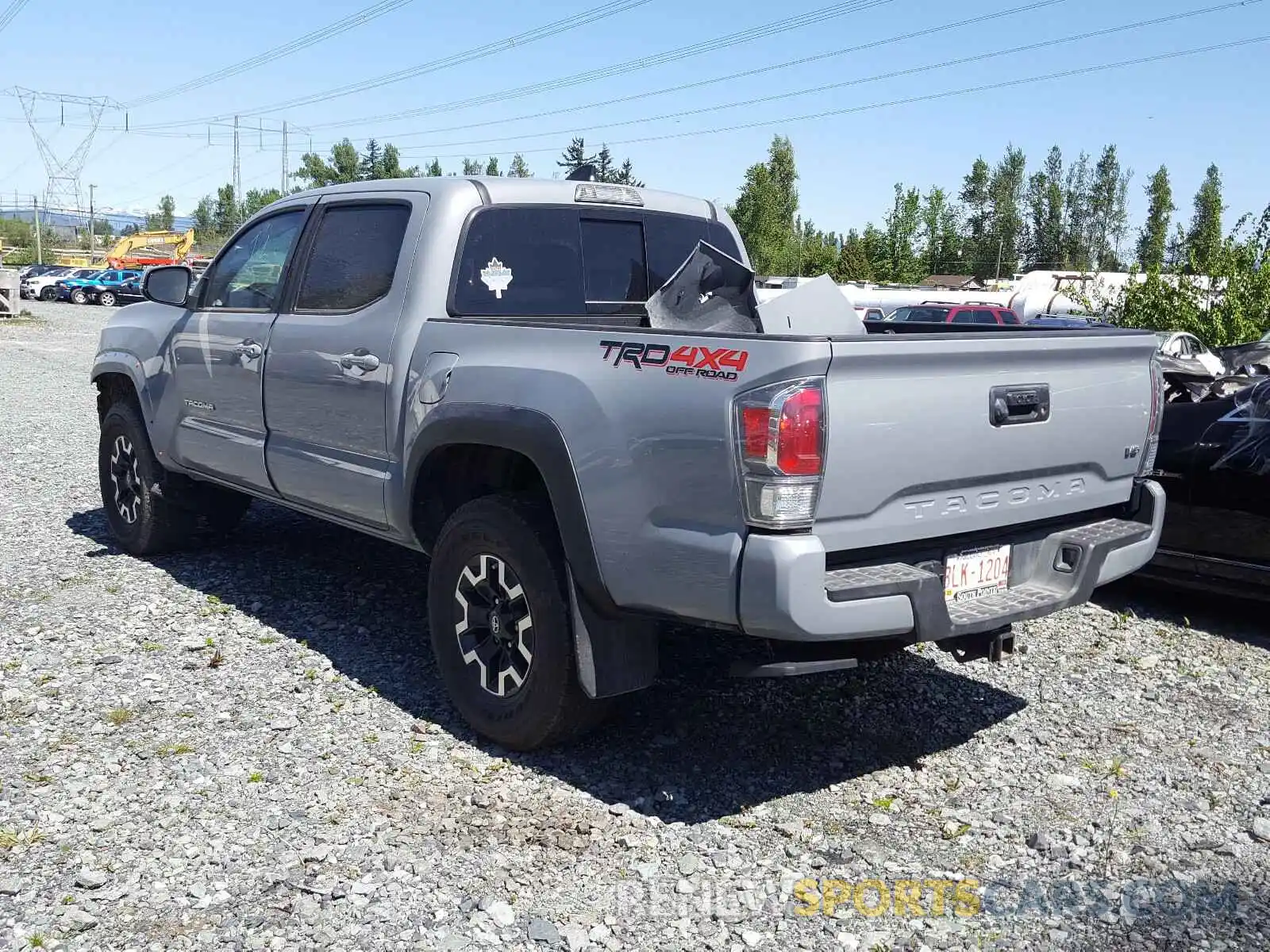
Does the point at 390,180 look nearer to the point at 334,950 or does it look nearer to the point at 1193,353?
the point at 334,950

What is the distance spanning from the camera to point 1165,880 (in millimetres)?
3590

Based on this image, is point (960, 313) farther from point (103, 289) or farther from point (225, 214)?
point (225, 214)

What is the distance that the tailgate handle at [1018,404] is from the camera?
3771 millimetres

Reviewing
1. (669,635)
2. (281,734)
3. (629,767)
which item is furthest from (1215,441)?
(281,734)

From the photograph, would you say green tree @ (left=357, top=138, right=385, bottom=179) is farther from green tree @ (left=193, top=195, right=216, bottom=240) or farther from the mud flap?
the mud flap

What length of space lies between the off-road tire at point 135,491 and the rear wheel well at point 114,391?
0.04 meters

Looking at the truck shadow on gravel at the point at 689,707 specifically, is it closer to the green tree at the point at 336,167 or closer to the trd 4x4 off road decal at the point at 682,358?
the trd 4x4 off road decal at the point at 682,358

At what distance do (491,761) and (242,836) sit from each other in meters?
0.92

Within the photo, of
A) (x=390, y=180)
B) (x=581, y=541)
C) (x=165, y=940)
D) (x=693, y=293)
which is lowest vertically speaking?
(x=165, y=940)

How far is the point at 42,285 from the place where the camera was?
51000mm

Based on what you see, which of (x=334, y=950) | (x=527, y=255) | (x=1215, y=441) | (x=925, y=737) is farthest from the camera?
(x=1215, y=441)

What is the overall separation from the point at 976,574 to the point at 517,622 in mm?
1575

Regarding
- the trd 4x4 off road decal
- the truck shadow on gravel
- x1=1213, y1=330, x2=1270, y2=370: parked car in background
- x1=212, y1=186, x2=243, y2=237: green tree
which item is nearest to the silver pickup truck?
the trd 4x4 off road decal

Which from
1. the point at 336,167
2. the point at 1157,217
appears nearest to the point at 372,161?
the point at 336,167
